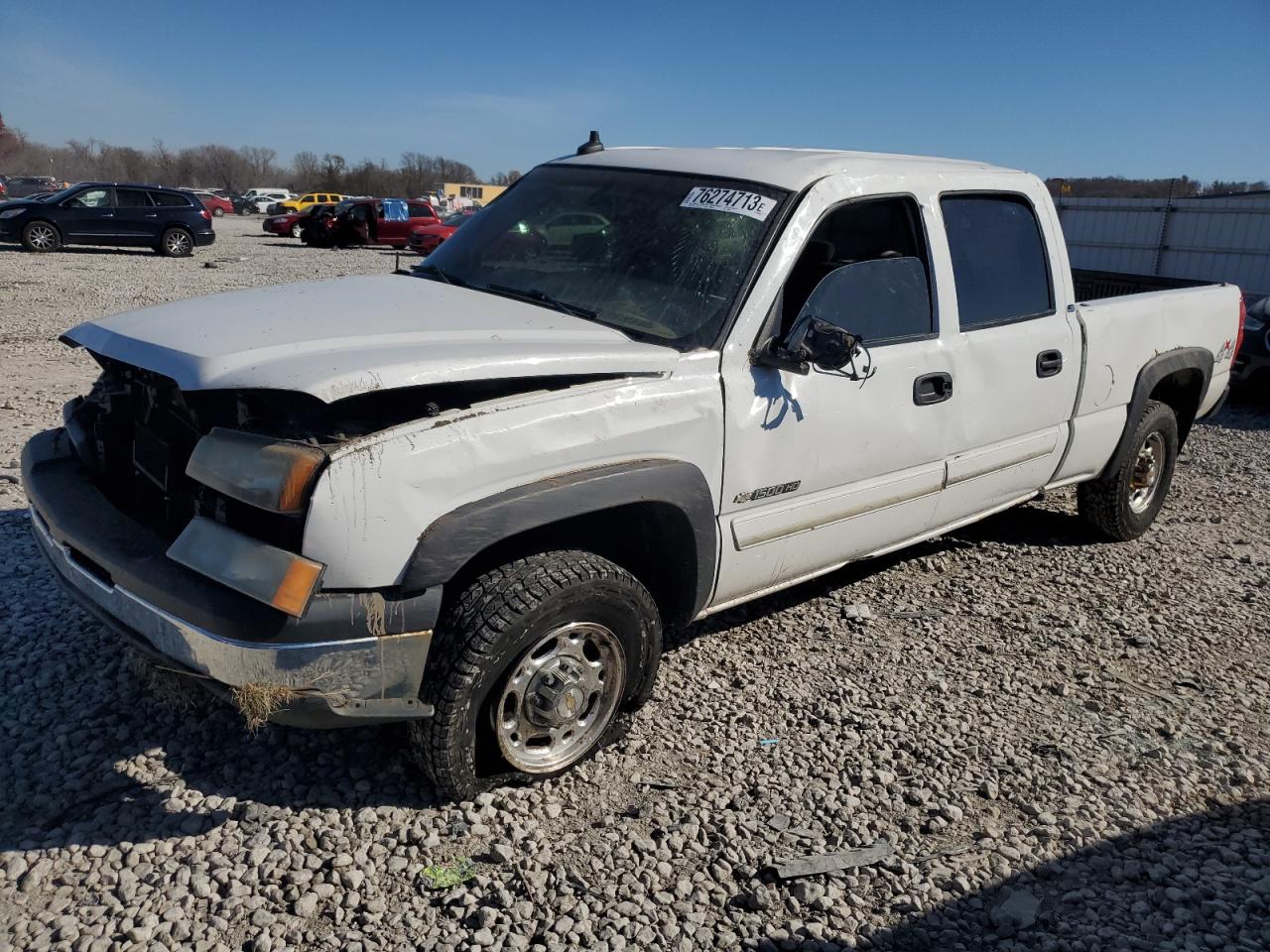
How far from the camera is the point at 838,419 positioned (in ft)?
11.6

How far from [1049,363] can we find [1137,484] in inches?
67.8

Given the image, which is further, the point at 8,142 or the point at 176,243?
the point at 8,142

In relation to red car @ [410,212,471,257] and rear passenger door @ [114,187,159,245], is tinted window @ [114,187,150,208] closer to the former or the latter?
rear passenger door @ [114,187,159,245]

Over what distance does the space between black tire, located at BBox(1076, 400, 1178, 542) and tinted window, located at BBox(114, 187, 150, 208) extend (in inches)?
887

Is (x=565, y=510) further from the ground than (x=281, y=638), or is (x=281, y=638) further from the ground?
(x=565, y=510)

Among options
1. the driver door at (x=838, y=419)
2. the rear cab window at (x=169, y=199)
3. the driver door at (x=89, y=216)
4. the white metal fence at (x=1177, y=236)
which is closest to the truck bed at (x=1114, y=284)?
the driver door at (x=838, y=419)

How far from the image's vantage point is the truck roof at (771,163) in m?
3.65

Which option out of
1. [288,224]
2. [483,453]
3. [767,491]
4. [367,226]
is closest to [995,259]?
[767,491]

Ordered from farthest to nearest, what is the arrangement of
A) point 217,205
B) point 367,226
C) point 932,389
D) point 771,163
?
Result: point 217,205 < point 367,226 < point 932,389 < point 771,163

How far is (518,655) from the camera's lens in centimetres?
287

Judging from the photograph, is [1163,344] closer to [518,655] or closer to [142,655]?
[518,655]

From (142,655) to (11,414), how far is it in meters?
5.44

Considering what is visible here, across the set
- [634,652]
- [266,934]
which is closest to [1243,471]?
[634,652]

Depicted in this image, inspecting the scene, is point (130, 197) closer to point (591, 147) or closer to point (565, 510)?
point (591, 147)
